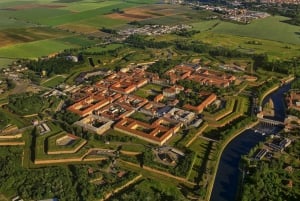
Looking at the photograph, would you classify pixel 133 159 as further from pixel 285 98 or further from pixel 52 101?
pixel 285 98

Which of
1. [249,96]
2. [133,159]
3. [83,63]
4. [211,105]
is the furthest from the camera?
[83,63]

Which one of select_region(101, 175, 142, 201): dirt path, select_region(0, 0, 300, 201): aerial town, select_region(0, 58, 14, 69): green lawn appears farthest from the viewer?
select_region(0, 58, 14, 69): green lawn

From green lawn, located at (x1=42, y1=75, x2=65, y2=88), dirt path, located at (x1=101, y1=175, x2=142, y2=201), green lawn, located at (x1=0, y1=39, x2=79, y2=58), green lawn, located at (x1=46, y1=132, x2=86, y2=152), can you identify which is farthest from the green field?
dirt path, located at (x1=101, y1=175, x2=142, y2=201)

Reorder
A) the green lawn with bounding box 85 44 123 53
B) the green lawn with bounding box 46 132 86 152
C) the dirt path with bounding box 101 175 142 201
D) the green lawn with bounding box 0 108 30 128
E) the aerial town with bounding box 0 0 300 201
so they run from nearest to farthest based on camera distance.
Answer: the dirt path with bounding box 101 175 142 201 → the aerial town with bounding box 0 0 300 201 → the green lawn with bounding box 46 132 86 152 → the green lawn with bounding box 0 108 30 128 → the green lawn with bounding box 85 44 123 53

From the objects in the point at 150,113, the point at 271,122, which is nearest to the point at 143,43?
the point at 150,113

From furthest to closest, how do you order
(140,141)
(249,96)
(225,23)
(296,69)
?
(225,23) < (296,69) < (249,96) < (140,141)

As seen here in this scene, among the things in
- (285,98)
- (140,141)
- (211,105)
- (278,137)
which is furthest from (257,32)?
(140,141)

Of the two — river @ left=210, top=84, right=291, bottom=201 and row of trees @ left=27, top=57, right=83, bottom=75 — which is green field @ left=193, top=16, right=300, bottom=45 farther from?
row of trees @ left=27, top=57, right=83, bottom=75

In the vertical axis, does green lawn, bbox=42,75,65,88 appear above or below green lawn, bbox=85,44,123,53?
below

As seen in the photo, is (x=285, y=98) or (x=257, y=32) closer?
(x=285, y=98)
